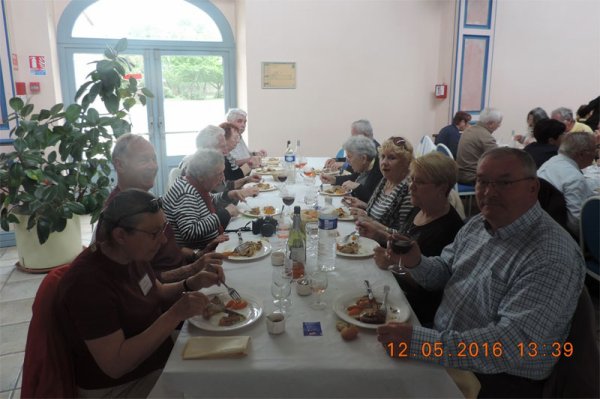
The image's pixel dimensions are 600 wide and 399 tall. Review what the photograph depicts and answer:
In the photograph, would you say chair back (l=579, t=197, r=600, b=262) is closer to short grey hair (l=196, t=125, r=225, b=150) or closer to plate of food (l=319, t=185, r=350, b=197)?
plate of food (l=319, t=185, r=350, b=197)

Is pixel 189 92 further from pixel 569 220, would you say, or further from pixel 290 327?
pixel 290 327

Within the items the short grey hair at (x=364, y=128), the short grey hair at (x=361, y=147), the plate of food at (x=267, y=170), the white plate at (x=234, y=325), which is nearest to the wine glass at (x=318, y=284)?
the white plate at (x=234, y=325)

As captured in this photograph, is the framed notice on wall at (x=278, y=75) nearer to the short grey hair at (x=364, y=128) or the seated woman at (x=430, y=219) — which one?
the short grey hair at (x=364, y=128)

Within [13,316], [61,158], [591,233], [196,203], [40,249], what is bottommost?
[13,316]

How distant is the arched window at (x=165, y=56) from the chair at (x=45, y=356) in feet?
15.9

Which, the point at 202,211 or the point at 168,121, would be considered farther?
the point at 168,121

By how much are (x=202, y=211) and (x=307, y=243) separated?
0.72 m

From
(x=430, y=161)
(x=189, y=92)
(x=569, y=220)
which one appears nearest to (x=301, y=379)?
(x=430, y=161)

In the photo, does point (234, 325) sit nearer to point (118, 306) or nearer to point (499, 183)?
point (118, 306)

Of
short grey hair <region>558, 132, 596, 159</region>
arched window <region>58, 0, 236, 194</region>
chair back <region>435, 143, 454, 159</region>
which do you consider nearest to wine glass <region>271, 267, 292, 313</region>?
short grey hair <region>558, 132, 596, 159</region>

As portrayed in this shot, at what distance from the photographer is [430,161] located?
2.04m

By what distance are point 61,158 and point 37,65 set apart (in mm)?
2111

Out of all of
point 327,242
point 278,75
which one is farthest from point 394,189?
point 278,75

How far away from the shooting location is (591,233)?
2.73 m
